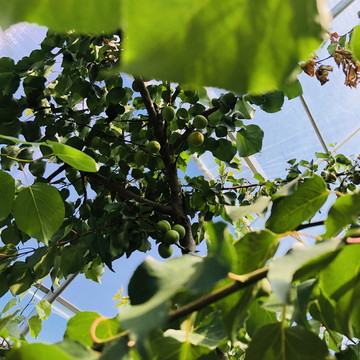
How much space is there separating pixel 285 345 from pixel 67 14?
282 millimetres

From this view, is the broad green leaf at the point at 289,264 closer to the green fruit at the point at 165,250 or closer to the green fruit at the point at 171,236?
the green fruit at the point at 171,236

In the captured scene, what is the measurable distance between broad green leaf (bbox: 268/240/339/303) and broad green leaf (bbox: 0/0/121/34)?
0.17m

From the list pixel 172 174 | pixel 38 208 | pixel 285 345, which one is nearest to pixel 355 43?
pixel 285 345

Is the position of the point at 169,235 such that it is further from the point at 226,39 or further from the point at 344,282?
the point at 226,39

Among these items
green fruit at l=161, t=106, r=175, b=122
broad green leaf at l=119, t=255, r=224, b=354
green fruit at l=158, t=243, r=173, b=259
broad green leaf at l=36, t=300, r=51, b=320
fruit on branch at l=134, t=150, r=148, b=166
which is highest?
green fruit at l=161, t=106, r=175, b=122

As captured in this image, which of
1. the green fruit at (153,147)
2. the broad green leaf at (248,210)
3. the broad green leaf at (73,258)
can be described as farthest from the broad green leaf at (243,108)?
the broad green leaf at (248,210)

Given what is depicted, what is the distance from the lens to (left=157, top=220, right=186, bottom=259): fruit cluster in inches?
38.9

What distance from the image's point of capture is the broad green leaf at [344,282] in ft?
0.92

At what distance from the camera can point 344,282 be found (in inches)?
11.6

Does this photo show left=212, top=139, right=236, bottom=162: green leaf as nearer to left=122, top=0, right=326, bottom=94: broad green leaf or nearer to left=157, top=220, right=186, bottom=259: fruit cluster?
left=157, top=220, right=186, bottom=259: fruit cluster

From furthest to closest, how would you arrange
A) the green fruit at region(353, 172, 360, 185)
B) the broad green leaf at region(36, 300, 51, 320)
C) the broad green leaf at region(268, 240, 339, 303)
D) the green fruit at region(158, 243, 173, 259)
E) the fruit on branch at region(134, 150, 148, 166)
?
the green fruit at region(353, 172, 360, 185)
the broad green leaf at region(36, 300, 51, 320)
the fruit on branch at region(134, 150, 148, 166)
the green fruit at region(158, 243, 173, 259)
the broad green leaf at region(268, 240, 339, 303)

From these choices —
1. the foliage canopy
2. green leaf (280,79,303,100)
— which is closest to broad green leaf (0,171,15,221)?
the foliage canopy

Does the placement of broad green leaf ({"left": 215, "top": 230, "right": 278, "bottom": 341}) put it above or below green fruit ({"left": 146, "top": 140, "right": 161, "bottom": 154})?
below

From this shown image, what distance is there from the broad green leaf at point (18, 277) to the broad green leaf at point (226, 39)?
103 cm
